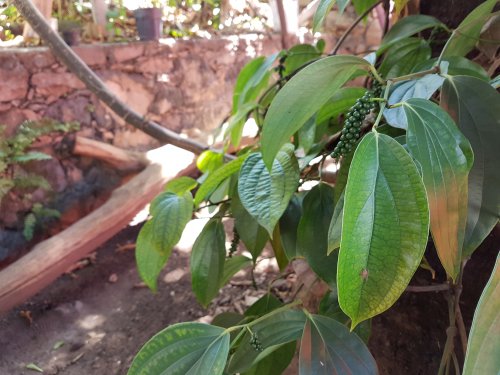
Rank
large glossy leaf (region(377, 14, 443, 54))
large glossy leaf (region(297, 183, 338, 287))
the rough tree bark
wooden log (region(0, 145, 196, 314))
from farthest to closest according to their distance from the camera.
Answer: wooden log (region(0, 145, 196, 314))
the rough tree bark
large glossy leaf (region(377, 14, 443, 54))
large glossy leaf (region(297, 183, 338, 287))

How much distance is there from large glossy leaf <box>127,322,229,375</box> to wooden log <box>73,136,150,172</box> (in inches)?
76.3

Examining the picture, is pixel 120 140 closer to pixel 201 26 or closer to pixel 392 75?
pixel 201 26

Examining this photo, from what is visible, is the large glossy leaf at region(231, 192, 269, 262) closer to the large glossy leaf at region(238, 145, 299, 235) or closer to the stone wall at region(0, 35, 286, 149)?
the large glossy leaf at region(238, 145, 299, 235)

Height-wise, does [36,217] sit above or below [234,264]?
below

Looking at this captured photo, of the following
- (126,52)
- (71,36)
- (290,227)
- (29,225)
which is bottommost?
(29,225)

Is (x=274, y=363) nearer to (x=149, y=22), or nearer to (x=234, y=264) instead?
(x=234, y=264)

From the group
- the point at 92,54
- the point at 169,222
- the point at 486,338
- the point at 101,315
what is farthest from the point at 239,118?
the point at 92,54

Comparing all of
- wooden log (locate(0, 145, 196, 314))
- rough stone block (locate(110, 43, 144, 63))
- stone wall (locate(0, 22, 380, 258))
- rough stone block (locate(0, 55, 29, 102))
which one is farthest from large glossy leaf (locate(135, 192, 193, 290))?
rough stone block (locate(110, 43, 144, 63))

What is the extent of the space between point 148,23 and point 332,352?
2665 mm

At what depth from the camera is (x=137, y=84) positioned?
2.84 m

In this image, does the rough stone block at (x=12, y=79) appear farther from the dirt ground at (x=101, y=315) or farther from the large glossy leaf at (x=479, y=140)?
the large glossy leaf at (x=479, y=140)

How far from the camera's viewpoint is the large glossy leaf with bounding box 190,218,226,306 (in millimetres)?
870

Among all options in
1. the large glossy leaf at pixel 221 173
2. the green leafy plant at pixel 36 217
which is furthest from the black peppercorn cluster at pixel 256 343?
the green leafy plant at pixel 36 217

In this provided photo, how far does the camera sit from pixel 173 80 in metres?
3.07
